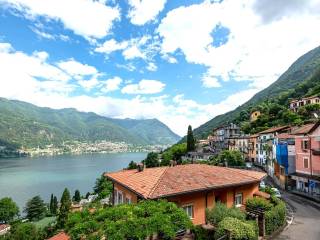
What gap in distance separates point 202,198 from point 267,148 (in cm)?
4515

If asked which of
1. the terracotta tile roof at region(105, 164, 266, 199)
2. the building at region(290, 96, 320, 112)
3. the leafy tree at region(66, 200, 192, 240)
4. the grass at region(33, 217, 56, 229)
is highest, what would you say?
the building at region(290, 96, 320, 112)

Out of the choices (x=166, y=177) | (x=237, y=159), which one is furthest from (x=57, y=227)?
(x=166, y=177)

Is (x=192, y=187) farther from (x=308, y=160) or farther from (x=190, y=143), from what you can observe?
(x=190, y=143)

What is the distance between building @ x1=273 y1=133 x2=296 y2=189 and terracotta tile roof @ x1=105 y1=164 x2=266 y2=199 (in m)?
23.1

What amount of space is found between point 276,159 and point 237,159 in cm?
1588

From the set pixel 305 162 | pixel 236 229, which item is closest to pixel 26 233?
pixel 236 229

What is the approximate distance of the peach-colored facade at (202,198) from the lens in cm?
1903

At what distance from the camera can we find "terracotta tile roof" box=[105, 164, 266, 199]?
18.1 meters

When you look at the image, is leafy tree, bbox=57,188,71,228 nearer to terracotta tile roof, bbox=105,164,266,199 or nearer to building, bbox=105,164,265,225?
building, bbox=105,164,265,225

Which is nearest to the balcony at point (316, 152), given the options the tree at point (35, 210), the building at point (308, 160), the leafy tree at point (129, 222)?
the building at point (308, 160)

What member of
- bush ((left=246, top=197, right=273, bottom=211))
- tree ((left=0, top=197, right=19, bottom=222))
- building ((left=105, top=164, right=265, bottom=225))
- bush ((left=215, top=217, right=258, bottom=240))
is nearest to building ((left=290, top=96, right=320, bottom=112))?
building ((left=105, top=164, right=265, bottom=225))

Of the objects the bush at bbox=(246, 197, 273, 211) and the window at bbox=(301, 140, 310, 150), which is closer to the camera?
the bush at bbox=(246, 197, 273, 211)

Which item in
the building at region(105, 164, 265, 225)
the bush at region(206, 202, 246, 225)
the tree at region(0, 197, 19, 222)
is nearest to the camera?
the bush at region(206, 202, 246, 225)

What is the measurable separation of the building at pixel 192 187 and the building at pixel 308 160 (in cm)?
1729
